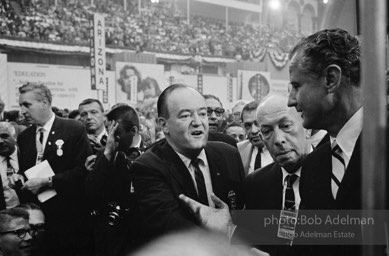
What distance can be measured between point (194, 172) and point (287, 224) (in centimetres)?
52

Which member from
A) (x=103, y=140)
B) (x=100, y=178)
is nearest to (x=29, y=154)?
(x=103, y=140)

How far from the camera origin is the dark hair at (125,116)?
11.0 feet

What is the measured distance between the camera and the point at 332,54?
1.48 meters

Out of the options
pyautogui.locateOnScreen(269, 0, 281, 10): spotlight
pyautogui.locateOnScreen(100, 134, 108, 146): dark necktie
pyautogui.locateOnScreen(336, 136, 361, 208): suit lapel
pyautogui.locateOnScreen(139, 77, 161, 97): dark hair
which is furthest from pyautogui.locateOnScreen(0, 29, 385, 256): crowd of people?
pyautogui.locateOnScreen(269, 0, 281, 10): spotlight

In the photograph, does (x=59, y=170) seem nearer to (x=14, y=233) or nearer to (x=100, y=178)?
(x=14, y=233)

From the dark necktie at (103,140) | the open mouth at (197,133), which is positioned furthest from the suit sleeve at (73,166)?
the open mouth at (197,133)

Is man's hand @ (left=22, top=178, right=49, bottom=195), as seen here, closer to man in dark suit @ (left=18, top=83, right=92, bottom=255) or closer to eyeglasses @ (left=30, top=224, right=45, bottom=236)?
man in dark suit @ (left=18, top=83, right=92, bottom=255)

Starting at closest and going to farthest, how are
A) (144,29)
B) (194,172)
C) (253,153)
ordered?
(194,172)
(253,153)
(144,29)

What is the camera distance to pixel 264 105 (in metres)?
2.23

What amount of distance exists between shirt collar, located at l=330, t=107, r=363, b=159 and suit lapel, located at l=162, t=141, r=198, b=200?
821mm

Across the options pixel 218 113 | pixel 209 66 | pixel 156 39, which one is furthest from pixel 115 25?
pixel 218 113

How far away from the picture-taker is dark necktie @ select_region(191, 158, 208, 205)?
208 centimetres

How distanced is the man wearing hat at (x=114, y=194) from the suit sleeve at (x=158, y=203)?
694 millimetres

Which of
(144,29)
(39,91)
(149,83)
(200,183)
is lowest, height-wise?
(200,183)
